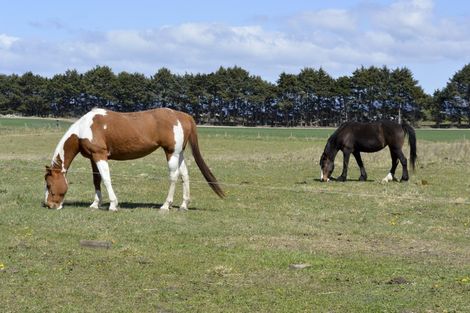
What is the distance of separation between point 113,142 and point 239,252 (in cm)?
580

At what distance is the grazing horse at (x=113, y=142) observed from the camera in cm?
1528

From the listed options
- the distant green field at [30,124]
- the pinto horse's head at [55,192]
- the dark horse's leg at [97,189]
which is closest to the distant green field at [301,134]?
the distant green field at [30,124]

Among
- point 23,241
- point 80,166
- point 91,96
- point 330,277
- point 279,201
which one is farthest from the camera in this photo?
point 91,96

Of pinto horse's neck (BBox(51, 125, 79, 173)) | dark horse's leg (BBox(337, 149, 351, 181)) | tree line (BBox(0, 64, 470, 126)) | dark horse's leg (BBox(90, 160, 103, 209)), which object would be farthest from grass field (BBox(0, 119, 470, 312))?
tree line (BBox(0, 64, 470, 126))

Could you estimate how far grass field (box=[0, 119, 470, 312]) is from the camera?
8.01 metres

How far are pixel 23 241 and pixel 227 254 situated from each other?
11.5 ft

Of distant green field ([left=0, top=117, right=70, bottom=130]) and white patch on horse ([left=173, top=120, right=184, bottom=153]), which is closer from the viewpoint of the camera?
white patch on horse ([left=173, top=120, right=184, bottom=153])

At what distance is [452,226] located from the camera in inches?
543

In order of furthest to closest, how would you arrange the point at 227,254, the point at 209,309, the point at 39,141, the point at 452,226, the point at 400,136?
the point at 39,141, the point at 400,136, the point at 452,226, the point at 227,254, the point at 209,309

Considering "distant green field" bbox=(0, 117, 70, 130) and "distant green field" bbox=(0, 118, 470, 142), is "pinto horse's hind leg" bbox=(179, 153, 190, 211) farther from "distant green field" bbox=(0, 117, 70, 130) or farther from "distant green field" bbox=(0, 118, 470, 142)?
"distant green field" bbox=(0, 117, 70, 130)

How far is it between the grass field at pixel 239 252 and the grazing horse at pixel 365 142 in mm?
3047

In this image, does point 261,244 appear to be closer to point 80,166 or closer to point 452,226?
point 452,226

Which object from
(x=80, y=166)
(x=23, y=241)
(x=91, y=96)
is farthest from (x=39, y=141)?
(x=91, y=96)

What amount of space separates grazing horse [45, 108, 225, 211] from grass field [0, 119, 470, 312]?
23.3 inches
